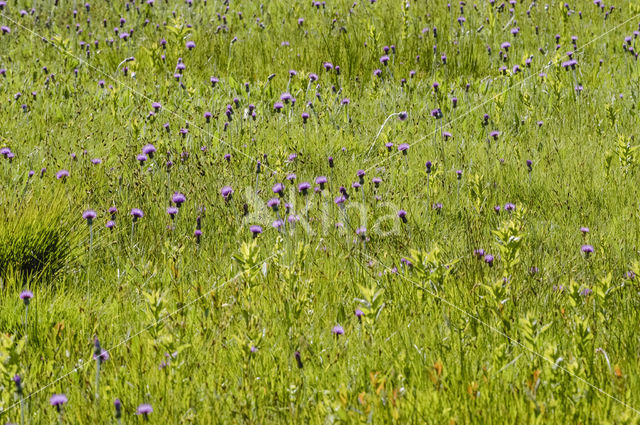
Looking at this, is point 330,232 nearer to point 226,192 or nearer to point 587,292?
point 226,192

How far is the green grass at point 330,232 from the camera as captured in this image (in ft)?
7.52

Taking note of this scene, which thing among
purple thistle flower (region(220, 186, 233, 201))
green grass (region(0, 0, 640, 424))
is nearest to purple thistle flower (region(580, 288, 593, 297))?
green grass (region(0, 0, 640, 424))

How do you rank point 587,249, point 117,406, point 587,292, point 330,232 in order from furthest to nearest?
point 330,232 < point 587,249 < point 587,292 < point 117,406

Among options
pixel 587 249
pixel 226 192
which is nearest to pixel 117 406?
pixel 226 192

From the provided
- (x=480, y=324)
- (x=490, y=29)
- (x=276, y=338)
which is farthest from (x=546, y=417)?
(x=490, y=29)

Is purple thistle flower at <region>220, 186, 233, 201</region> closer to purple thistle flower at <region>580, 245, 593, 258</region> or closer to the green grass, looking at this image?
the green grass

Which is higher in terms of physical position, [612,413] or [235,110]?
[235,110]

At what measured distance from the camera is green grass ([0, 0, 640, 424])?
7.52 ft

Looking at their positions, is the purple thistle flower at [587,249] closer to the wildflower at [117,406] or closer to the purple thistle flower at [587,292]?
the purple thistle flower at [587,292]

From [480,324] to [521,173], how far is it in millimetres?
1875

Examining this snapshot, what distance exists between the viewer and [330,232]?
3.69 m

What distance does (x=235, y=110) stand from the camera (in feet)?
18.8

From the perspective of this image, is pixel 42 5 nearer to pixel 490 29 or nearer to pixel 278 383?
pixel 490 29

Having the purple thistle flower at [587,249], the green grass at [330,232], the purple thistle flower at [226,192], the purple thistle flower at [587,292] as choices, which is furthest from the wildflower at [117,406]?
the purple thistle flower at [587,249]
